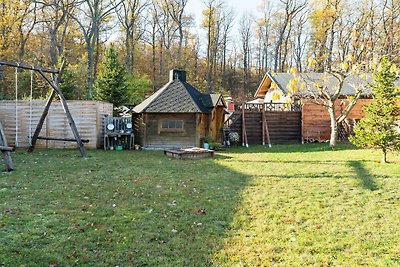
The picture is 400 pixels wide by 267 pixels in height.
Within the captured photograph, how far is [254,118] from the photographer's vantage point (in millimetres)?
16359

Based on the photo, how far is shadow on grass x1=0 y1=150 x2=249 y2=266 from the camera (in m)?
3.30

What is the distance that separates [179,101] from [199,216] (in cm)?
954

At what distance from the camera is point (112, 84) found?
17.7 metres

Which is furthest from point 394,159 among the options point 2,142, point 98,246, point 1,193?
point 2,142

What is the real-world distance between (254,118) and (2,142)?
445 inches

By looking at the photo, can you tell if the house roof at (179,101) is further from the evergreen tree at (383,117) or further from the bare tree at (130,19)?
the bare tree at (130,19)

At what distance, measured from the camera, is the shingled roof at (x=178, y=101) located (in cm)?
1340

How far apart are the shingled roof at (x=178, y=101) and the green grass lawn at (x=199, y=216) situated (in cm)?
555

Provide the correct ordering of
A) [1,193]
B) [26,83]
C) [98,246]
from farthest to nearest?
[26,83], [1,193], [98,246]

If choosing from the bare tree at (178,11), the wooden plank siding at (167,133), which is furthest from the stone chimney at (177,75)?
the bare tree at (178,11)

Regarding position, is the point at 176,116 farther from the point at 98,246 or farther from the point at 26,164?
the point at 98,246

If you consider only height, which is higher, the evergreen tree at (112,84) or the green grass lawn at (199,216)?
the evergreen tree at (112,84)

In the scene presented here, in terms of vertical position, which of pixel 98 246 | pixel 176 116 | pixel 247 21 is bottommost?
pixel 98 246

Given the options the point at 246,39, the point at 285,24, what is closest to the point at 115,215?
the point at 285,24
